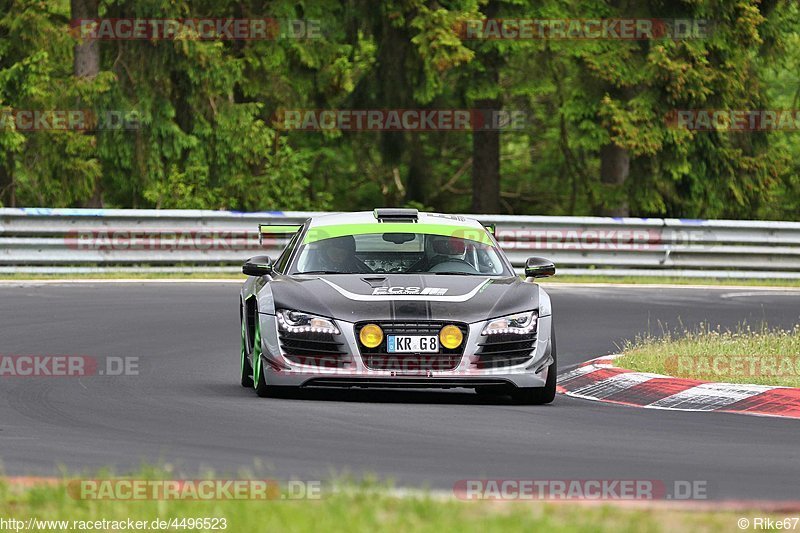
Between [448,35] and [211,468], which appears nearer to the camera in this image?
[211,468]

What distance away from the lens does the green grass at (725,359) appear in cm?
1362

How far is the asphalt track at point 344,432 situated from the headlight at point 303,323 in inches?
20.4

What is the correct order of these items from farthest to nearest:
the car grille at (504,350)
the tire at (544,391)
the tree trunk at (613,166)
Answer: the tree trunk at (613,166) < the tire at (544,391) < the car grille at (504,350)

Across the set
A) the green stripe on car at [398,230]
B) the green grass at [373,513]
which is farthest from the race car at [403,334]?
the green grass at [373,513]

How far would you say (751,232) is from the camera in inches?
1086

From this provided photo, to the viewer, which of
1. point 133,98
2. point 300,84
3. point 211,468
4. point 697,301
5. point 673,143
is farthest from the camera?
point 300,84

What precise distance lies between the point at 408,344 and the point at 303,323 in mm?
780

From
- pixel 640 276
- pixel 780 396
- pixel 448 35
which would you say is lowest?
pixel 640 276

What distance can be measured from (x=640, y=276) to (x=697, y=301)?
13.1ft

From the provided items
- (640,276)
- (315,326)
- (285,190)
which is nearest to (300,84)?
(285,190)

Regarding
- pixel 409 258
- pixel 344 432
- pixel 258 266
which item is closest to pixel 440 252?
pixel 409 258

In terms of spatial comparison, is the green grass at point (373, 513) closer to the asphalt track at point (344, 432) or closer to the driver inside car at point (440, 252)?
the asphalt track at point (344, 432)

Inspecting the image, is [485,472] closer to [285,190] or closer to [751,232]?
[751,232]

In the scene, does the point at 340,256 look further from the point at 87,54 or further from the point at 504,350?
the point at 87,54
